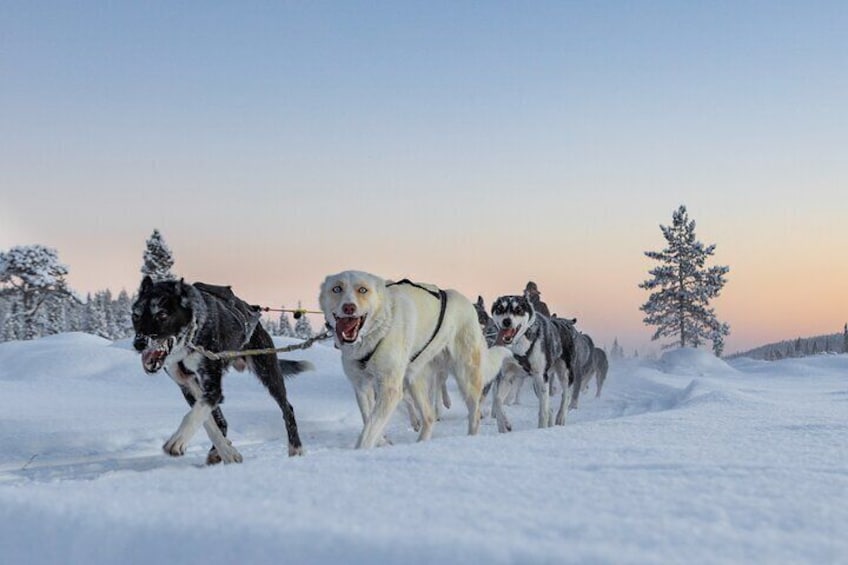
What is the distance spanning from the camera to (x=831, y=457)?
2994 mm

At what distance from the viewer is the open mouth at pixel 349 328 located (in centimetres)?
493

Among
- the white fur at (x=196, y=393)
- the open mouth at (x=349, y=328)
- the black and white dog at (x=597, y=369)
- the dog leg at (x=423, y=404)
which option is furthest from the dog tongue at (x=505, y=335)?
the black and white dog at (x=597, y=369)

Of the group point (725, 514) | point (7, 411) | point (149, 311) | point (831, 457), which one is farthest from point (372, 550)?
point (7, 411)

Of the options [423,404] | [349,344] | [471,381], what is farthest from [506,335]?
[349,344]

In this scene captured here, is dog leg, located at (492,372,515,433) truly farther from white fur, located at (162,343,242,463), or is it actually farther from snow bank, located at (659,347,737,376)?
snow bank, located at (659,347,737,376)

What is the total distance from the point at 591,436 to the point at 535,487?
181 centimetres

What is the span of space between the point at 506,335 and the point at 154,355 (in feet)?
13.6

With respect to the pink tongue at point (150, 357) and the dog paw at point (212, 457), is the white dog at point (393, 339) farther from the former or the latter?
the dog paw at point (212, 457)

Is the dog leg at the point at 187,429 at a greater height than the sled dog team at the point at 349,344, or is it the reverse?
the sled dog team at the point at 349,344

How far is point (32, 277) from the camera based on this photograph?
155 feet

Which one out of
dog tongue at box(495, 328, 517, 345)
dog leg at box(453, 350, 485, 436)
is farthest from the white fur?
dog tongue at box(495, 328, 517, 345)

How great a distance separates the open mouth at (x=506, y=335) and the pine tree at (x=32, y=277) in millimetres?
46825

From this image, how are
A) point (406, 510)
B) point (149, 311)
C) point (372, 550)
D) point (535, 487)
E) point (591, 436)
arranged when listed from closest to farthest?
point (372, 550), point (406, 510), point (535, 487), point (591, 436), point (149, 311)

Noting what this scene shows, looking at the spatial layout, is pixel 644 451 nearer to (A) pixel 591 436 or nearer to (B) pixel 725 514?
(A) pixel 591 436
